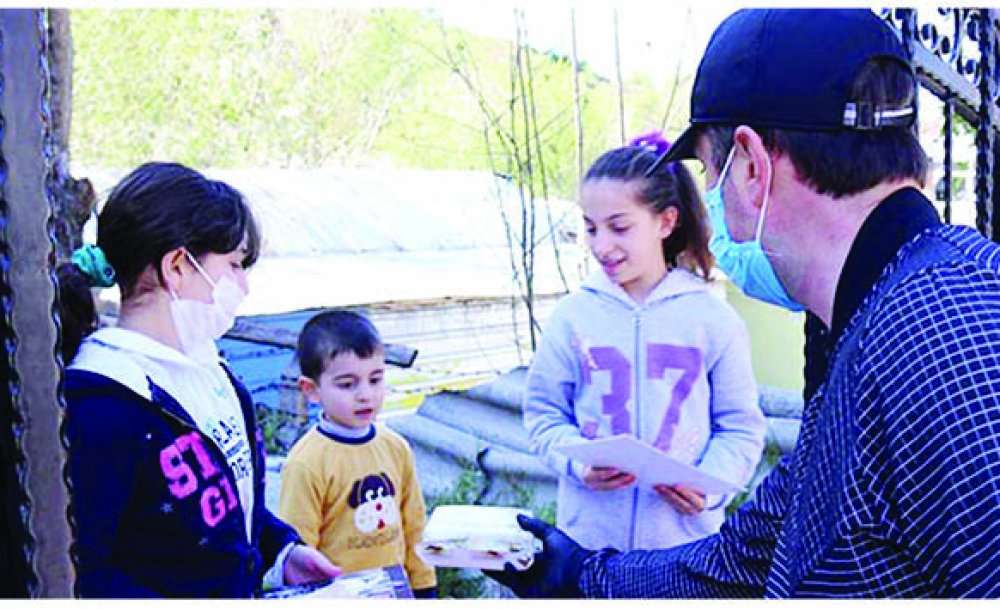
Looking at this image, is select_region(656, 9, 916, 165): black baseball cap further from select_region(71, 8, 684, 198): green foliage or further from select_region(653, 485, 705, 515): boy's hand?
select_region(71, 8, 684, 198): green foliage

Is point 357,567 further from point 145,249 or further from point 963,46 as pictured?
point 963,46

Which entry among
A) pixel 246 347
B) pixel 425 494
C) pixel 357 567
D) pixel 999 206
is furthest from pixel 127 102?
pixel 999 206

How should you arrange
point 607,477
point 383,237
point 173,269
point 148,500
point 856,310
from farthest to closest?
point 383,237
point 607,477
point 173,269
point 148,500
point 856,310

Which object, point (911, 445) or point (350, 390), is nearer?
point (911, 445)

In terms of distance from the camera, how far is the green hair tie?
2.13 m

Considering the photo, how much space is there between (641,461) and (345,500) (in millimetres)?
875

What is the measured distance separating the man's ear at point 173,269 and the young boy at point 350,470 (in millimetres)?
955

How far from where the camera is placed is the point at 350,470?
3082 millimetres

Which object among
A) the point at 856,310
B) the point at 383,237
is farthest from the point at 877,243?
the point at 383,237

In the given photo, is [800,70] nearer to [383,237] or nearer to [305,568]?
[305,568]

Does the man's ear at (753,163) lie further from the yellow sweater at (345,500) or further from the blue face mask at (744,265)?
the yellow sweater at (345,500)

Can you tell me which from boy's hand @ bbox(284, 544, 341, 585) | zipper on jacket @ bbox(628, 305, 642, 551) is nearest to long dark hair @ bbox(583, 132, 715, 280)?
zipper on jacket @ bbox(628, 305, 642, 551)

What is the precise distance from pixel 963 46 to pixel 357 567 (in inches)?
74.6

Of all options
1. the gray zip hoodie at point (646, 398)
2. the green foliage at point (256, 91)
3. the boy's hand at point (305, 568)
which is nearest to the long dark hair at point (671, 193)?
the gray zip hoodie at point (646, 398)
